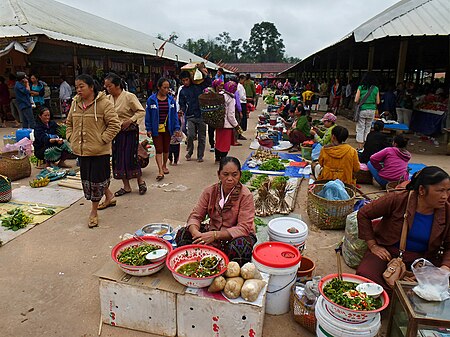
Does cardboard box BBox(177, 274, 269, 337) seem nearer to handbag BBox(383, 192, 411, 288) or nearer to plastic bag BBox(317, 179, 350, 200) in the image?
handbag BBox(383, 192, 411, 288)

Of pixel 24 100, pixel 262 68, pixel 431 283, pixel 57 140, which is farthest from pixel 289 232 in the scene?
pixel 262 68

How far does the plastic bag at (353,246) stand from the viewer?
3379 mm

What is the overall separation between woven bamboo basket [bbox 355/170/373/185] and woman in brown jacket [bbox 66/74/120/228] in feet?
13.3

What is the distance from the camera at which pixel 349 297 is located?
7.59ft

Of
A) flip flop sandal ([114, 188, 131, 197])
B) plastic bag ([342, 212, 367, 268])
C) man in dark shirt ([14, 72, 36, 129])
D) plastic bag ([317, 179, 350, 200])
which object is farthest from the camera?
man in dark shirt ([14, 72, 36, 129])

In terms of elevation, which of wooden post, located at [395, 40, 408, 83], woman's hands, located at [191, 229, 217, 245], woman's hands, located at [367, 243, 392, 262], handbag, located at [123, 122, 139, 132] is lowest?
woman's hands, located at [367, 243, 392, 262]

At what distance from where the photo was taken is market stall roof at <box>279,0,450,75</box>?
7232mm

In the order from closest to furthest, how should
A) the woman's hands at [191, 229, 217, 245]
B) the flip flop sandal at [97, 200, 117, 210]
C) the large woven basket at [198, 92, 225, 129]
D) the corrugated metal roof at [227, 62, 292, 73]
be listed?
1. the woman's hands at [191, 229, 217, 245]
2. the flip flop sandal at [97, 200, 117, 210]
3. the large woven basket at [198, 92, 225, 129]
4. the corrugated metal roof at [227, 62, 292, 73]

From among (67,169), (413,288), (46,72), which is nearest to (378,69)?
(46,72)

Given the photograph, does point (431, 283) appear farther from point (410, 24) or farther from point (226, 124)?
point (410, 24)

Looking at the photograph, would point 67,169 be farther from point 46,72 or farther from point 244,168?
point 46,72

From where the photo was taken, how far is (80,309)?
288 centimetres

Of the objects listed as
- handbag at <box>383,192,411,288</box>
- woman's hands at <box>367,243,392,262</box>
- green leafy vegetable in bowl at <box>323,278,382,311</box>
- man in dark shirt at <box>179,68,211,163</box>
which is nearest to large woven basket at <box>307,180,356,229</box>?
woman's hands at <box>367,243,392,262</box>

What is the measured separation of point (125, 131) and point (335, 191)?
9.79 ft
